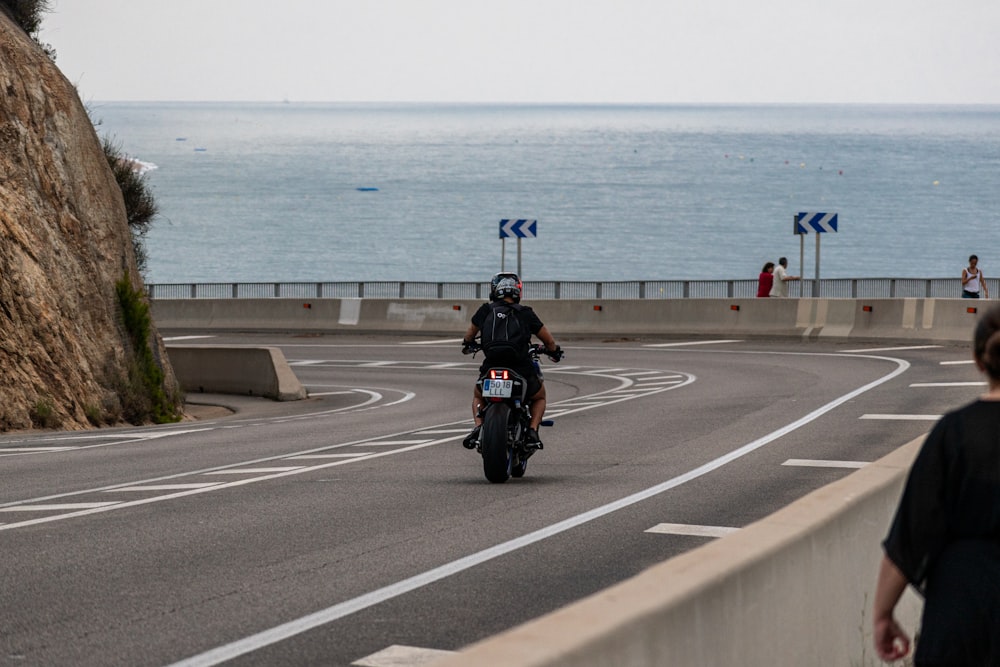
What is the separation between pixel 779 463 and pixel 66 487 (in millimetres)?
6924

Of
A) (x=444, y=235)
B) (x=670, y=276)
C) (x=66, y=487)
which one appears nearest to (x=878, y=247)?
(x=670, y=276)

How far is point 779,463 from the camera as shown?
1511 cm

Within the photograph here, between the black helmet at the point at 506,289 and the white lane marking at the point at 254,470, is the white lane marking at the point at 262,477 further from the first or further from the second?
the black helmet at the point at 506,289

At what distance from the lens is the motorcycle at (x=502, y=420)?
42.8 ft

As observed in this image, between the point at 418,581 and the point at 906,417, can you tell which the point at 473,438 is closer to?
the point at 418,581

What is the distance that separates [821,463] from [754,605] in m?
10.3

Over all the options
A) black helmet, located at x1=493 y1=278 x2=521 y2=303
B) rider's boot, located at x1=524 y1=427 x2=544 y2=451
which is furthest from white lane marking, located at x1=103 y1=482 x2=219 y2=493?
black helmet, located at x1=493 y1=278 x2=521 y2=303

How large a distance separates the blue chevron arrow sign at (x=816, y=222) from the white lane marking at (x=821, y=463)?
2447 centimetres

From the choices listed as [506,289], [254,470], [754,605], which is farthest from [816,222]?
[754,605]

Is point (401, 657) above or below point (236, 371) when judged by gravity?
above

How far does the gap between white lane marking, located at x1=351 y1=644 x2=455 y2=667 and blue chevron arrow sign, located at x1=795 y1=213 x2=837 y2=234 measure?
33.0 m

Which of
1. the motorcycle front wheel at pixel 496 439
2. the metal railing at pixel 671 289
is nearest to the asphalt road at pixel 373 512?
the motorcycle front wheel at pixel 496 439

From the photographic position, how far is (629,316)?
1577 inches

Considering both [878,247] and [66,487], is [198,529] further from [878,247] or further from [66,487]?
[878,247]
